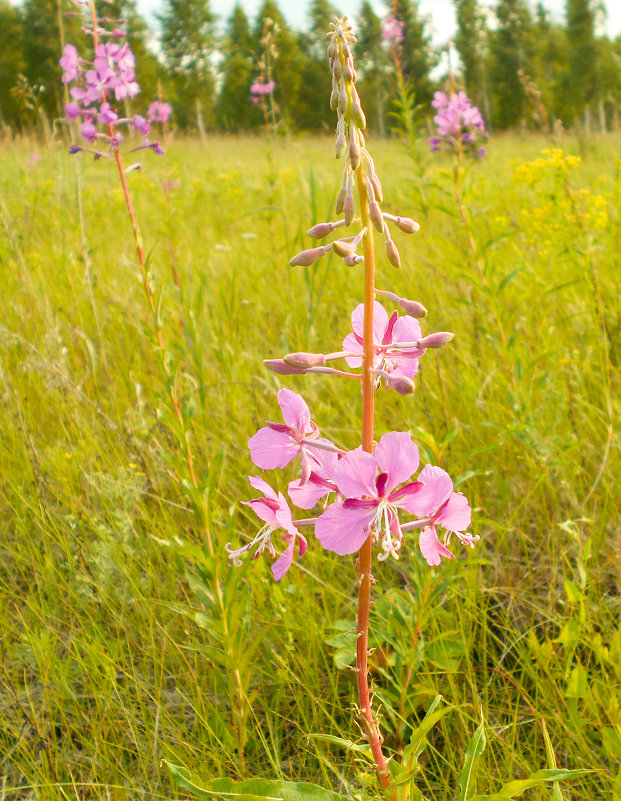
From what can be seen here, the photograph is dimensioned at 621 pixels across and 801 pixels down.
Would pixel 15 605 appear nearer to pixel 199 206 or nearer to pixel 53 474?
pixel 53 474

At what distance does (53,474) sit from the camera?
83.6 inches

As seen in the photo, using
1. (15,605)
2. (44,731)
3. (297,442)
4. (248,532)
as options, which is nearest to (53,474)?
(15,605)

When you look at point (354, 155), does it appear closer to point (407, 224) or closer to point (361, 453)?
point (407, 224)

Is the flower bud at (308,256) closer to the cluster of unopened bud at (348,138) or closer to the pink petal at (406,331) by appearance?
the cluster of unopened bud at (348,138)

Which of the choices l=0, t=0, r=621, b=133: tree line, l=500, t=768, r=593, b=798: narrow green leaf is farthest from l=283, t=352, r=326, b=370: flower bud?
l=0, t=0, r=621, b=133: tree line

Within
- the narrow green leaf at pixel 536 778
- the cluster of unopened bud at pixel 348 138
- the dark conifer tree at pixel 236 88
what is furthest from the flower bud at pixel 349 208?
the dark conifer tree at pixel 236 88

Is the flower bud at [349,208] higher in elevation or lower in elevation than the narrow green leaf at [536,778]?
higher

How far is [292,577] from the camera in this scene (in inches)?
70.8

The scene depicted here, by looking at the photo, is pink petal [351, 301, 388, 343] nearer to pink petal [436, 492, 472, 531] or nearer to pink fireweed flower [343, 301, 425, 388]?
pink fireweed flower [343, 301, 425, 388]

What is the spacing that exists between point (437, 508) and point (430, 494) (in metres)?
0.05

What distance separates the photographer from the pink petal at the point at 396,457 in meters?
0.86

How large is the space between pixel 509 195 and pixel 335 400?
12.8 feet

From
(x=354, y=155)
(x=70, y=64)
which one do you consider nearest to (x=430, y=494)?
(x=354, y=155)

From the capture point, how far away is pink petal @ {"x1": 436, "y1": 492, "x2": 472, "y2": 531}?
954mm
